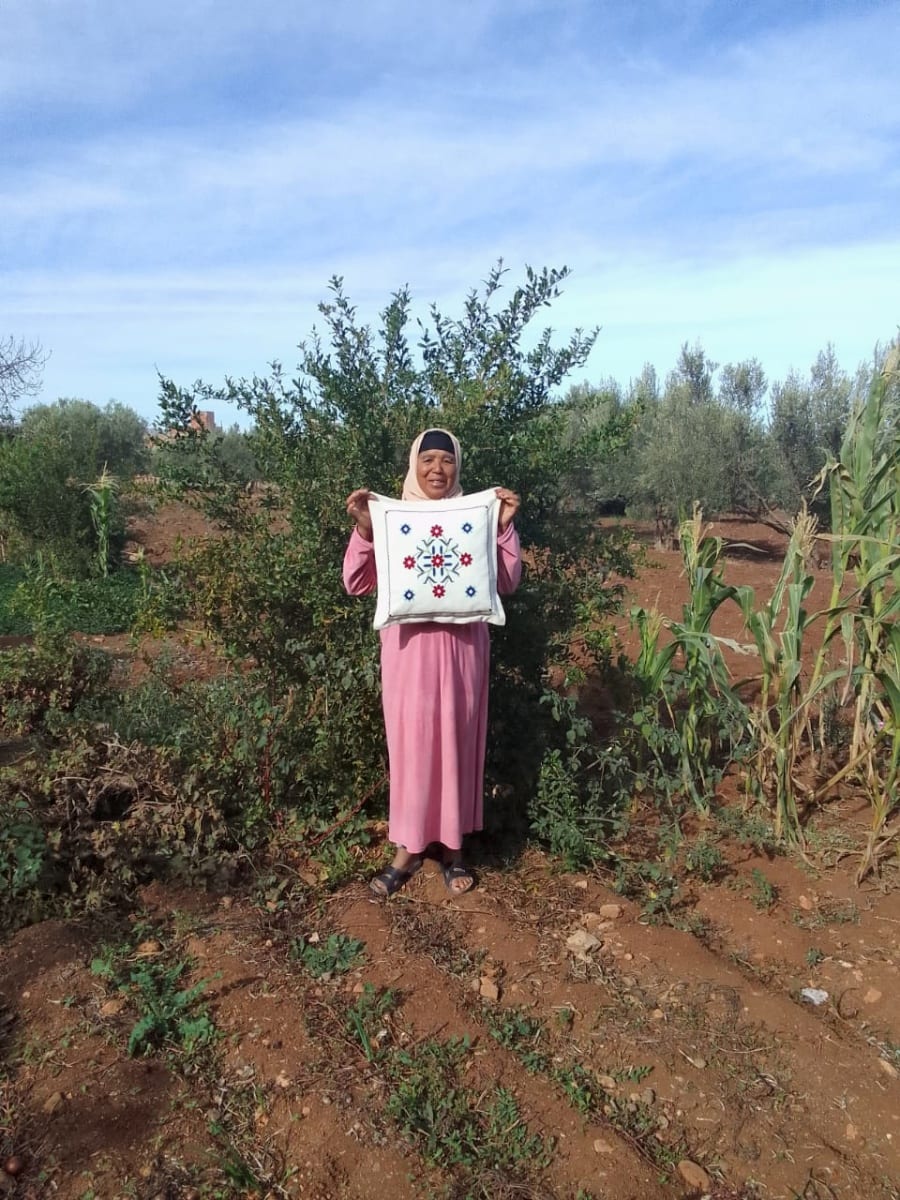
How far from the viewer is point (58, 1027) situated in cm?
243

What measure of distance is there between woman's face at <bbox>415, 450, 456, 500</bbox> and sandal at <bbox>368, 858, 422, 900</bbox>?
4.68ft

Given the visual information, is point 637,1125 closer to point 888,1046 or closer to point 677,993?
point 677,993

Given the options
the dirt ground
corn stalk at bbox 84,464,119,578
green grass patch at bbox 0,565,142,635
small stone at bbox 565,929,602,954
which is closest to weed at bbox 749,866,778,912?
the dirt ground

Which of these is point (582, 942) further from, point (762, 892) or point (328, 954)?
point (328, 954)

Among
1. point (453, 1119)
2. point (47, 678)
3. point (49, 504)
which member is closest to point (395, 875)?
point (453, 1119)

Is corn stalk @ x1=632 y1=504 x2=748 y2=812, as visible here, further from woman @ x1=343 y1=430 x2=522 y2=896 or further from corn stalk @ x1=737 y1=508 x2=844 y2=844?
woman @ x1=343 y1=430 x2=522 y2=896

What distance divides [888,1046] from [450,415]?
2561mm

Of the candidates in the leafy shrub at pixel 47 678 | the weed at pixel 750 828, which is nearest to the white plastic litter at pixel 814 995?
the weed at pixel 750 828

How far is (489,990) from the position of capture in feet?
8.69

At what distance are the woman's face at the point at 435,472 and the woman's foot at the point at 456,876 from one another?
1383 millimetres

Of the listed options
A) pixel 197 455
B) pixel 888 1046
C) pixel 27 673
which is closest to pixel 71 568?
pixel 27 673

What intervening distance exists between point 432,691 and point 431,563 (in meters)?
0.47

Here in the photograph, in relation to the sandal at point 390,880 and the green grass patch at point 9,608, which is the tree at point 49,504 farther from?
the sandal at point 390,880

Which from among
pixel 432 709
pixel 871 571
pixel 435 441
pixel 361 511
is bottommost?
pixel 432 709
